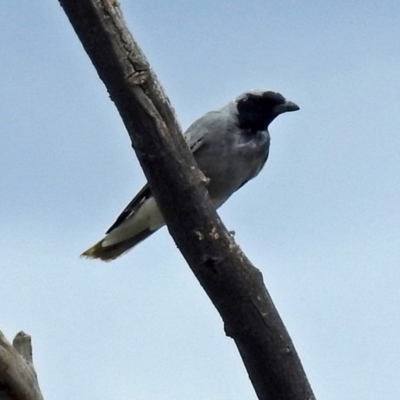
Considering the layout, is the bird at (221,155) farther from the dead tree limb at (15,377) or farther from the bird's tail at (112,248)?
the dead tree limb at (15,377)

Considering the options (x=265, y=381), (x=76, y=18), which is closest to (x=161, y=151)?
(x=76, y=18)

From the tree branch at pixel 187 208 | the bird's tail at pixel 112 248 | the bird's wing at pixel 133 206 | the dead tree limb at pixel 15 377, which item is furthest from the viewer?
the bird's tail at pixel 112 248

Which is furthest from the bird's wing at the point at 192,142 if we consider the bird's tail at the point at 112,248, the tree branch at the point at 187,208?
the tree branch at the point at 187,208

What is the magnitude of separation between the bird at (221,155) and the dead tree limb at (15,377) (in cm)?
297

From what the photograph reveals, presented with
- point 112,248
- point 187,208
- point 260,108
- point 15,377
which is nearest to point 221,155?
point 260,108

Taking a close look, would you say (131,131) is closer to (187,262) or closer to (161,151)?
(161,151)

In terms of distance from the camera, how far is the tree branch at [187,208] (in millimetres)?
2627

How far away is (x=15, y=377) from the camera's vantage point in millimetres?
3439

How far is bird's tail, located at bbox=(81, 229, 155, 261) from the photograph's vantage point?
6.80 meters

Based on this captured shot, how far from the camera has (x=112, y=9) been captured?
267 centimetres

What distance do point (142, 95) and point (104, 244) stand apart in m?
4.22

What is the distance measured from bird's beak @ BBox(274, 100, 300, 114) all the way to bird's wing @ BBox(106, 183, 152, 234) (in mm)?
1253

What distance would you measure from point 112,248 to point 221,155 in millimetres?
1114

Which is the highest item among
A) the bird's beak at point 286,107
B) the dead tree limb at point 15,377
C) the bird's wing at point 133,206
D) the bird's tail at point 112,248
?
the bird's beak at point 286,107
